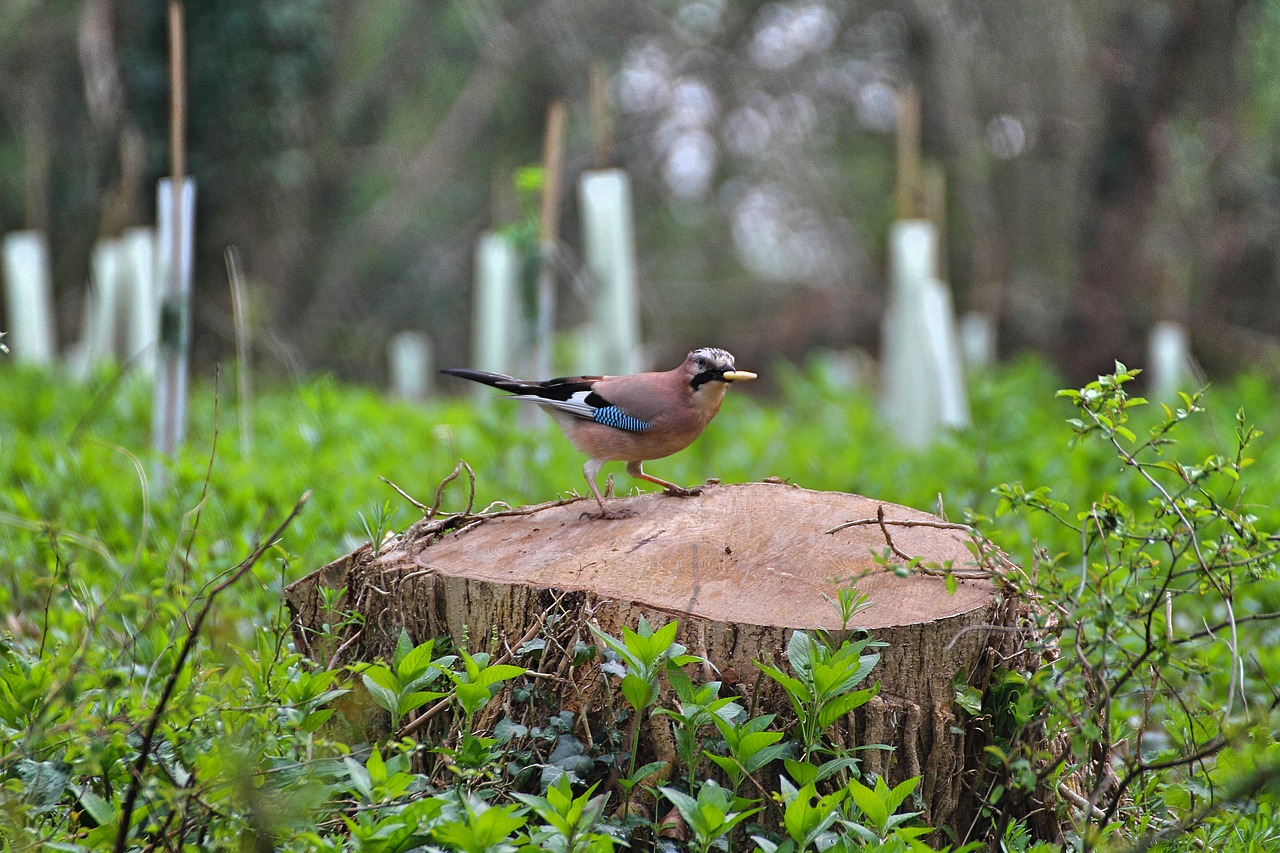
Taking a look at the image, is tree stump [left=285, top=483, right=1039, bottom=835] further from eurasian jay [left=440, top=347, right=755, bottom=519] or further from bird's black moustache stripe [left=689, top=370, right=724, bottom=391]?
bird's black moustache stripe [left=689, top=370, right=724, bottom=391]

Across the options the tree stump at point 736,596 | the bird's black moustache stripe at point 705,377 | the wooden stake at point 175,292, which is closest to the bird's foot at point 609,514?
the tree stump at point 736,596

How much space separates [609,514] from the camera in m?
3.61

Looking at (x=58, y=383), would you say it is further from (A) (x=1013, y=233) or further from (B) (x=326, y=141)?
(A) (x=1013, y=233)

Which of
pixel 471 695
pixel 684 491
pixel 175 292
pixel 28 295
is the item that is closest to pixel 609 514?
pixel 684 491

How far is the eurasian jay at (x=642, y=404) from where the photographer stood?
3766mm

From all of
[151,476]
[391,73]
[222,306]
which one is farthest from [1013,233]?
[151,476]

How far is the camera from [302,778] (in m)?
2.61

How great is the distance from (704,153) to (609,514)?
567 inches

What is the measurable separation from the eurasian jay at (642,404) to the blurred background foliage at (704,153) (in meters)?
7.66

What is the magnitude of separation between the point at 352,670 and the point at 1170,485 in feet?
16.6

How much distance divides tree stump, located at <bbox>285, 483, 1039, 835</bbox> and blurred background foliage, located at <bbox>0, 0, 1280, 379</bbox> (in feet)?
26.4

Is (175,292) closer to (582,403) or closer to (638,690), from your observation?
(582,403)

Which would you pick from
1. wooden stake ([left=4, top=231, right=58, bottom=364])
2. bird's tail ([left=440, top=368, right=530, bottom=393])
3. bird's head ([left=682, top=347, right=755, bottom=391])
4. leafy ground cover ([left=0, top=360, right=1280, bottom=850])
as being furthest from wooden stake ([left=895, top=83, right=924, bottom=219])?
wooden stake ([left=4, top=231, right=58, bottom=364])

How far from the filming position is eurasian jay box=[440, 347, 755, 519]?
3.77 metres
